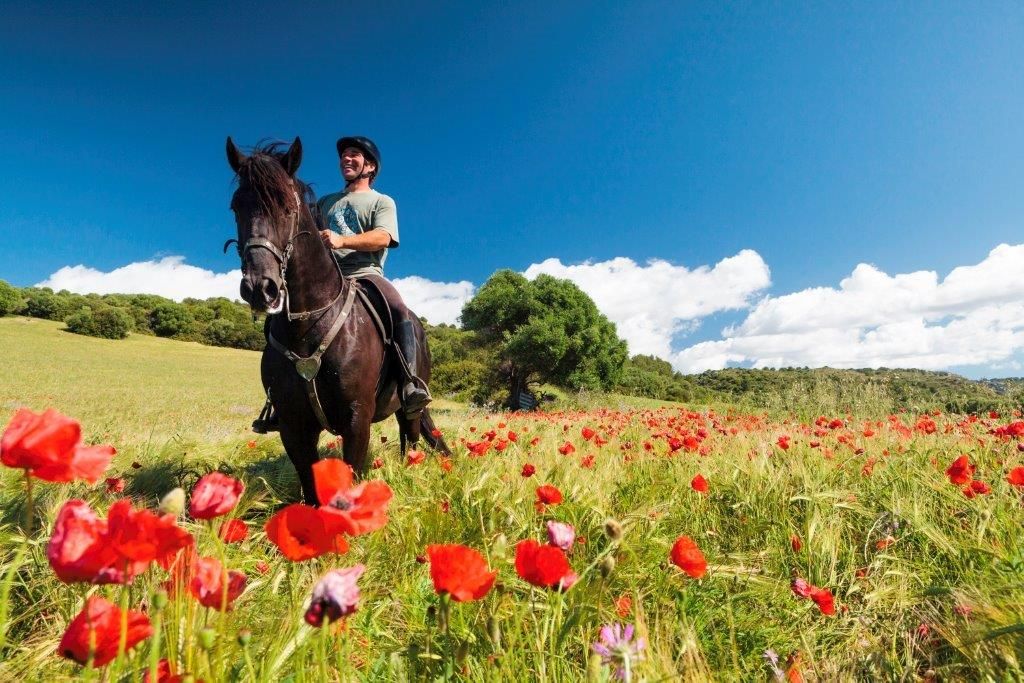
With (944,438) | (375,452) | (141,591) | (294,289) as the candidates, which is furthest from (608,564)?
(944,438)

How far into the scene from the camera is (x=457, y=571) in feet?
3.59

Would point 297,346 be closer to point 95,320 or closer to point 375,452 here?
point 375,452

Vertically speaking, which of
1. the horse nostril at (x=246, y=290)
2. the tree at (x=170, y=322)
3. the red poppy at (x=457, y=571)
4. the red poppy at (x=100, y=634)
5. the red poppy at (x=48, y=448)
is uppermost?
the tree at (x=170, y=322)

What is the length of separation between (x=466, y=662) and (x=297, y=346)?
306cm

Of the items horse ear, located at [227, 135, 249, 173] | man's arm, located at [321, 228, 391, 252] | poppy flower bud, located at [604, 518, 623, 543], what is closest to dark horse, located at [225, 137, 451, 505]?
horse ear, located at [227, 135, 249, 173]

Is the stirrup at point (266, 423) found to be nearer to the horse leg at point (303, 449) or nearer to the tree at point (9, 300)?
the horse leg at point (303, 449)

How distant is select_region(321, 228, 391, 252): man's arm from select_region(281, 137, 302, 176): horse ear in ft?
2.36

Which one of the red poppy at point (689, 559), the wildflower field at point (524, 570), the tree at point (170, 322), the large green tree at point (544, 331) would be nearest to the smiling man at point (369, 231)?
the wildflower field at point (524, 570)

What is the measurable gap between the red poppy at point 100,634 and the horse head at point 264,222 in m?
2.46

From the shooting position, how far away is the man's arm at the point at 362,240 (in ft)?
15.0

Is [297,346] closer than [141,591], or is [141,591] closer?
[141,591]

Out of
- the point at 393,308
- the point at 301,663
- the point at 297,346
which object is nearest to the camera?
the point at 301,663

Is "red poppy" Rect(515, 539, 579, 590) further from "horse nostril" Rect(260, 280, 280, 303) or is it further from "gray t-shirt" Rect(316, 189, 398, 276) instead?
"gray t-shirt" Rect(316, 189, 398, 276)

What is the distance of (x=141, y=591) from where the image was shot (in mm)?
1844
